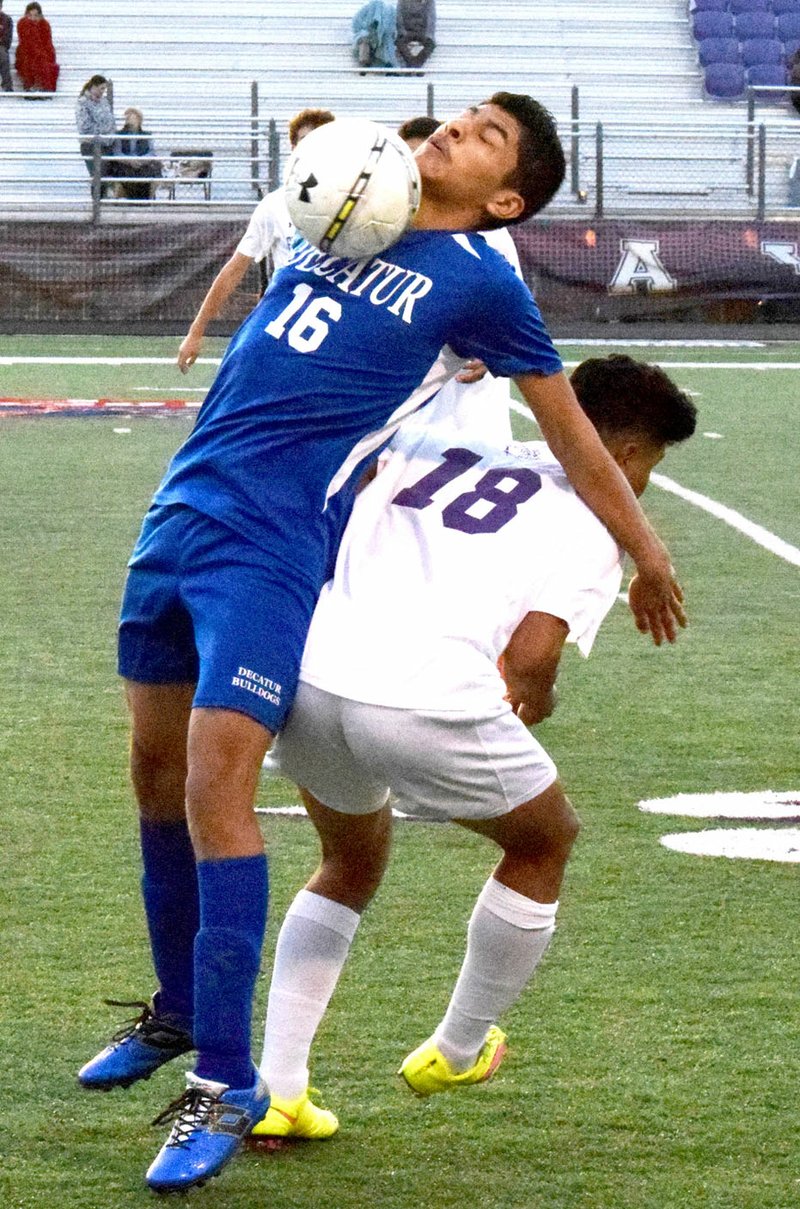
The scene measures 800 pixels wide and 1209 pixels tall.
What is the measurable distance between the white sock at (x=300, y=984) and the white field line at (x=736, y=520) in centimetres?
570

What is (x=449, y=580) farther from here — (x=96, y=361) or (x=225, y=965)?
(x=96, y=361)

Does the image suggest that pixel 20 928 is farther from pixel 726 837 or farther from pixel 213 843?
pixel 726 837

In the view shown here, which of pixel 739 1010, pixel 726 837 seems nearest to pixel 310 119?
pixel 726 837

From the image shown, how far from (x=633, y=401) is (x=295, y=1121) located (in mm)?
1300

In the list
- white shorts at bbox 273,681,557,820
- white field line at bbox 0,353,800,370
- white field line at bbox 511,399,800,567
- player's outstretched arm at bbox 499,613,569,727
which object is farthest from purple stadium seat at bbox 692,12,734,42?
white shorts at bbox 273,681,557,820

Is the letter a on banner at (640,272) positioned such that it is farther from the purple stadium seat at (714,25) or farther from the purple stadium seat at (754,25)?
the purple stadium seat at (714,25)

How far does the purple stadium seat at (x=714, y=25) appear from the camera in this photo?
85.5ft

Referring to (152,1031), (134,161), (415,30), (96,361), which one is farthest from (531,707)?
(415,30)

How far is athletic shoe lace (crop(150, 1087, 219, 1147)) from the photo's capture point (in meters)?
2.82

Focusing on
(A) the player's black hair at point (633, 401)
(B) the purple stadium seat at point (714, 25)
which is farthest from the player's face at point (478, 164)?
(B) the purple stadium seat at point (714, 25)

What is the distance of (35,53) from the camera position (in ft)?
79.8

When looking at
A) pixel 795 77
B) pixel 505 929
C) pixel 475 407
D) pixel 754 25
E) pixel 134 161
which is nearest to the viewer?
pixel 505 929

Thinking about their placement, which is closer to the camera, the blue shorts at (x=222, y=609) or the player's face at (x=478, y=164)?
the blue shorts at (x=222, y=609)

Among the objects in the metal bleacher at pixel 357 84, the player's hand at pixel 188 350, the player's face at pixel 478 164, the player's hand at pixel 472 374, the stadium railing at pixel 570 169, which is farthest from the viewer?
the metal bleacher at pixel 357 84
